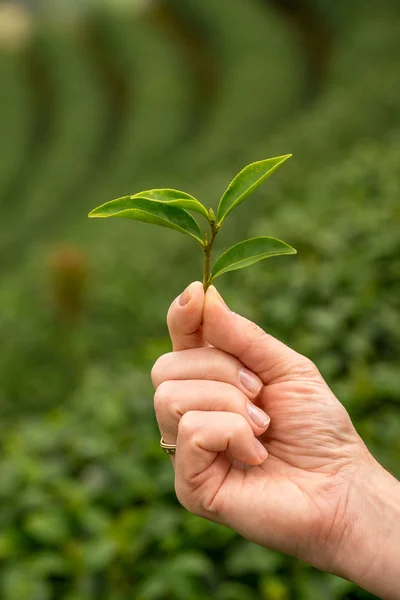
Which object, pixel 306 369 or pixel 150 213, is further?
pixel 306 369

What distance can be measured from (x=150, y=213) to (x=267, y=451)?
1.78 feet

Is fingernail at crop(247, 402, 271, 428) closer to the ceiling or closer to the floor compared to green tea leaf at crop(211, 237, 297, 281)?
closer to the floor

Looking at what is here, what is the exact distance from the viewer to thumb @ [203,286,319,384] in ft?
3.63

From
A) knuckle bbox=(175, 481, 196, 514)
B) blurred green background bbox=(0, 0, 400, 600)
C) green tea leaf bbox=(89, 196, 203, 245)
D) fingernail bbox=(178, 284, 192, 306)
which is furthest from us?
blurred green background bbox=(0, 0, 400, 600)

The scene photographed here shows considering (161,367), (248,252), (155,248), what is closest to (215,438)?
(161,367)

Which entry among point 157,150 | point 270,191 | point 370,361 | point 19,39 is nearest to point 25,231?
point 157,150

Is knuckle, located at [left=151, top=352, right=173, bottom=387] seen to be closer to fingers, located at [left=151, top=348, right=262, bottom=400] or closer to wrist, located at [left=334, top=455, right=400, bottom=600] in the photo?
fingers, located at [left=151, top=348, right=262, bottom=400]

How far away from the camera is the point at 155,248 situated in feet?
19.5

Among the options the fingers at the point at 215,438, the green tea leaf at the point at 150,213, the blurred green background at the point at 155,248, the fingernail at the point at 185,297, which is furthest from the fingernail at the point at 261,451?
the blurred green background at the point at 155,248

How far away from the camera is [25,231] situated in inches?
392

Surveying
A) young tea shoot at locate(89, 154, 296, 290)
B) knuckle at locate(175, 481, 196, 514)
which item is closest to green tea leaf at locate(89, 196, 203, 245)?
young tea shoot at locate(89, 154, 296, 290)

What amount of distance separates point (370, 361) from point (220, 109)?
9130mm

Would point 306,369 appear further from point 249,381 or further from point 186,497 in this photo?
point 186,497

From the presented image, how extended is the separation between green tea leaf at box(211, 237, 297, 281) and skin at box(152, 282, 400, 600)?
0.08 meters
